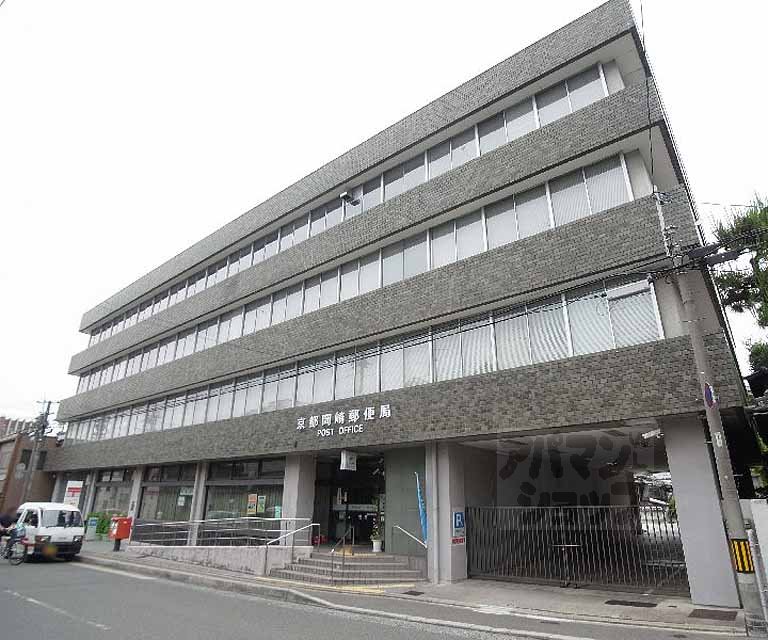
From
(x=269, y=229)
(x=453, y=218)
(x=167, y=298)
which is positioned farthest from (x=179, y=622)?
(x=167, y=298)

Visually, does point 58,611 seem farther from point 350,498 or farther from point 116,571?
point 350,498

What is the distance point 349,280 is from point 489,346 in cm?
663

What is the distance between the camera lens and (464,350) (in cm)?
1402

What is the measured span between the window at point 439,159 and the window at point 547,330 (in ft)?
20.7

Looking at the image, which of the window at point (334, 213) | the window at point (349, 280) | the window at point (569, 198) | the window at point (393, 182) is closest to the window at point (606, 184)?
the window at point (569, 198)

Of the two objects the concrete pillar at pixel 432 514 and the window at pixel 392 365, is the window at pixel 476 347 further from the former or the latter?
the concrete pillar at pixel 432 514

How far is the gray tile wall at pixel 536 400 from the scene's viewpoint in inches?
392

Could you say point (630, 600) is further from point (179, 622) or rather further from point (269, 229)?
point (269, 229)

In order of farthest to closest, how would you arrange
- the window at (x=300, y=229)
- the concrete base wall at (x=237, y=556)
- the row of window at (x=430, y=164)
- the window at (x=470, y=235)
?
the window at (x=300, y=229) < the concrete base wall at (x=237, y=556) < the window at (x=470, y=235) < the row of window at (x=430, y=164)

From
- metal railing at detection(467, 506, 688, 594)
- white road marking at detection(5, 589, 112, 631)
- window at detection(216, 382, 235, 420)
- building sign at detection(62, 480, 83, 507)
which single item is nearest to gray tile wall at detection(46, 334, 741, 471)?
metal railing at detection(467, 506, 688, 594)

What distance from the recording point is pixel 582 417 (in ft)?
36.0

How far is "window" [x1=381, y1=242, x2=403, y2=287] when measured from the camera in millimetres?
16719

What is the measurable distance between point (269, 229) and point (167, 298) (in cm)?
973

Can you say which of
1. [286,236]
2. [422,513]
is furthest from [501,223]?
[286,236]
